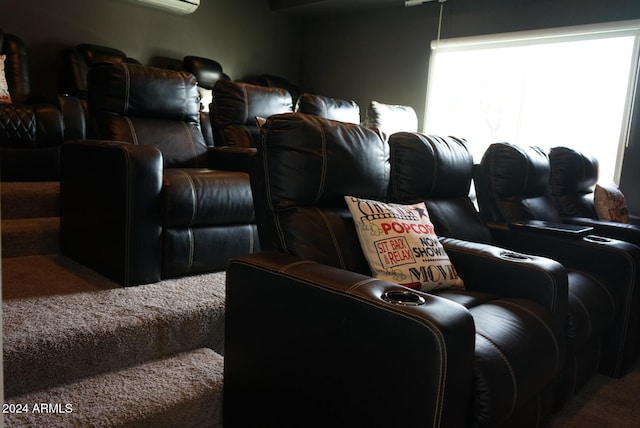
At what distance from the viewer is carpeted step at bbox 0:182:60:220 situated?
7.92 ft

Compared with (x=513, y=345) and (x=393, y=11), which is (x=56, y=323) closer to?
(x=513, y=345)

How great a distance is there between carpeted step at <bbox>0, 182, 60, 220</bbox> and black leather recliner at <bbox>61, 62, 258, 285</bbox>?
1.12 feet

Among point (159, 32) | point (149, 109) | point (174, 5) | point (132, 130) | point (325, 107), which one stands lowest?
point (132, 130)

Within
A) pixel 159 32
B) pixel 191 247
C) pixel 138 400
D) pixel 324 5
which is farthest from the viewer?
pixel 324 5

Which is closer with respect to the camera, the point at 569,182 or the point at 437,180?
the point at 437,180

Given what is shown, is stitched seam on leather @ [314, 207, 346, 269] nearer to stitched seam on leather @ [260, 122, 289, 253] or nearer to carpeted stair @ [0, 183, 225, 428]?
stitched seam on leather @ [260, 122, 289, 253]

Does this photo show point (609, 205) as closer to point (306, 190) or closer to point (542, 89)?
point (542, 89)

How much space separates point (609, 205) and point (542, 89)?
170 centimetres

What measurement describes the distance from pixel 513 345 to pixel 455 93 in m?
4.00


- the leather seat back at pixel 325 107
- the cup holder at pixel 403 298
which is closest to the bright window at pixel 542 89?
the leather seat back at pixel 325 107

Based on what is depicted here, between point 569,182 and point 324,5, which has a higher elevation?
point 324,5

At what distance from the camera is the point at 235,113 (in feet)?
9.58

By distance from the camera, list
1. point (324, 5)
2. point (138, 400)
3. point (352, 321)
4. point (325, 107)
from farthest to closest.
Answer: point (324, 5)
point (325, 107)
point (138, 400)
point (352, 321)

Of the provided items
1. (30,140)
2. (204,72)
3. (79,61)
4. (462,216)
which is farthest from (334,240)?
(204,72)
